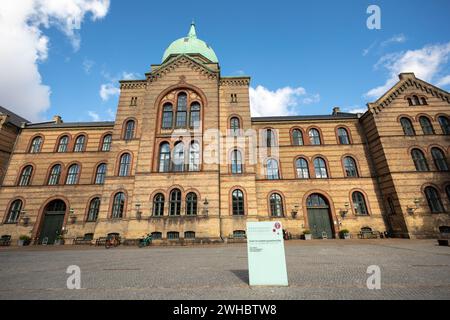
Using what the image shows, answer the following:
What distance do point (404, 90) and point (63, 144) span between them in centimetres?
4123

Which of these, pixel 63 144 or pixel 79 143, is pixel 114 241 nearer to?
pixel 79 143

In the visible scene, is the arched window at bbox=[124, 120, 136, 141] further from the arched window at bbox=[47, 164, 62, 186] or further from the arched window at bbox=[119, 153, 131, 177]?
the arched window at bbox=[47, 164, 62, 186]

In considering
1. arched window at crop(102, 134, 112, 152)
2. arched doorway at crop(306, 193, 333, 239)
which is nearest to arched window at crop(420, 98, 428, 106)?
arched doorway at crop(306, 193, 333, 239)

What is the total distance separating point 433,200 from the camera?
19.0 metres

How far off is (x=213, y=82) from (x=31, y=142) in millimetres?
23665

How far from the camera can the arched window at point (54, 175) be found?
75.5 ft

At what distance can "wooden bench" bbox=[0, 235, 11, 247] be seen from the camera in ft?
65.4

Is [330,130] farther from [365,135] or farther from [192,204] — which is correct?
[192,204]

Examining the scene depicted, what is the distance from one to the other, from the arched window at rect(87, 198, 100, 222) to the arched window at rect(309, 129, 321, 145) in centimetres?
2538

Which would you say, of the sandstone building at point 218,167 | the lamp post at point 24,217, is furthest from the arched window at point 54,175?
the lamp post at point 24,217

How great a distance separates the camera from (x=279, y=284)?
532 cm

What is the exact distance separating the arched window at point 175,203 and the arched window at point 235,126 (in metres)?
8.72

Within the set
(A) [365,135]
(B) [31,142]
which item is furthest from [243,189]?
(B) [31,142]

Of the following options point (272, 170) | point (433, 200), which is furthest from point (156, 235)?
point (433, 200)
